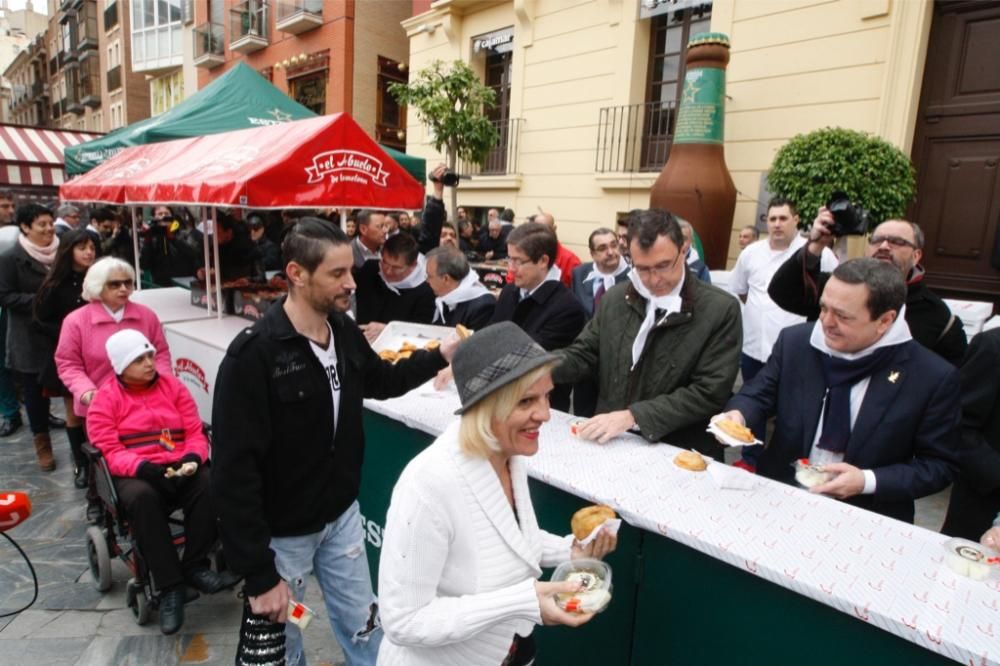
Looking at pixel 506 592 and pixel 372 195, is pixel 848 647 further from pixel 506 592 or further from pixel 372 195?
pixel 372 195

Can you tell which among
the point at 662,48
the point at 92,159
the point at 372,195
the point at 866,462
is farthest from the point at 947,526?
the point at 92,159

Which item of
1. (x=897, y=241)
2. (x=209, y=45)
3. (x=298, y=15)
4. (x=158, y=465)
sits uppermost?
(x=209, y=45)

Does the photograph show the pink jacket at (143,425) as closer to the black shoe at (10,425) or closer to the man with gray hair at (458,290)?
the man with gray hair at (458,290)

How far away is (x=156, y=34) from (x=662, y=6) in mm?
26092

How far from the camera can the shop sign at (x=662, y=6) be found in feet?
30.6

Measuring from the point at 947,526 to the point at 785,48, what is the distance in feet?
25.1

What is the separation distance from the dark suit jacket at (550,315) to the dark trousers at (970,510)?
197 cm

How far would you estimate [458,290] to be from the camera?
13.5 ft

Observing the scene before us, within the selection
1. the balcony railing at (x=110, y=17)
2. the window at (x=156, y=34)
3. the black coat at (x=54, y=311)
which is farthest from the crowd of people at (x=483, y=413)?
the balcony railing at (x=110, y=17)

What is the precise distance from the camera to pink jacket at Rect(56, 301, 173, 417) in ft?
13.1

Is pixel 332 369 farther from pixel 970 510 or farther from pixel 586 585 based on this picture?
pixel 970 510

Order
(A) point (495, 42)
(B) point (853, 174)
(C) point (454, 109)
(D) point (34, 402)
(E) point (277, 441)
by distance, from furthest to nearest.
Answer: (A) point (495, 42) → (C) point (454, 109) → (B) point (853, 174) → (D) point (34, 402) → (E) point (277, 441)

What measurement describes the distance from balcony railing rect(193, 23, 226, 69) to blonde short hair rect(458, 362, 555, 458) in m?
25.3

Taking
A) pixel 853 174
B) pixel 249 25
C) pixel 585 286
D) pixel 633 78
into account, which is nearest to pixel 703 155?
pixel 853 174
